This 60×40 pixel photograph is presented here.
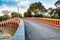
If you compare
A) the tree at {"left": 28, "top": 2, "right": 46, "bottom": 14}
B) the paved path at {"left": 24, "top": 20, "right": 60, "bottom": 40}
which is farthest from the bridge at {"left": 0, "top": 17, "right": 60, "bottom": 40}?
the tree at {"left": 28, "top": 2, "right": 46, "bottom": 14}

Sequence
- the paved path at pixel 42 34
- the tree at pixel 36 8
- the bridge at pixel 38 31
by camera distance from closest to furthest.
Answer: the bridge at pixel 38 31 < the paved path at pixel 42 34 < the tree at pixel 36 8

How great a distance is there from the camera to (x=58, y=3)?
250 feet

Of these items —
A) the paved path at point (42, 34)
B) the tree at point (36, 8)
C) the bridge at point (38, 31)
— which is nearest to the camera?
the bridge at point (38, 31)

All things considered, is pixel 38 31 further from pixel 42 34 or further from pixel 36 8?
pixel 36 8

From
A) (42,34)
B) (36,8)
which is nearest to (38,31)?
(42,34)

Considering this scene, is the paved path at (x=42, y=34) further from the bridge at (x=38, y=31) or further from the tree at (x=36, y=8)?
the tree at (x=36, y=8)

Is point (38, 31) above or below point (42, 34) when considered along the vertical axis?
below

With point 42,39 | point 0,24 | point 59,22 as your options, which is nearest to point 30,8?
point 0,24

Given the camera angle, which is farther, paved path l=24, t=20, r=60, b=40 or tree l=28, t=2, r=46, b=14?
tree l=28, t=2, r=46, b=14

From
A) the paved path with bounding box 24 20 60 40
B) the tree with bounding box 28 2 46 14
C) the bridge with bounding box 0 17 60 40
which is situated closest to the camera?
the bridge with bounding box 0 17 60 40

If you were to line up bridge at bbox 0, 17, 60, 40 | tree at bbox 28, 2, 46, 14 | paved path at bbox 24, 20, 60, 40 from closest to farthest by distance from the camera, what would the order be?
bridge at bbox 0, 17, 60, 40
paved path at bbox 24, 20, 60, 40
tree at bbox 28, 2, 46, 14

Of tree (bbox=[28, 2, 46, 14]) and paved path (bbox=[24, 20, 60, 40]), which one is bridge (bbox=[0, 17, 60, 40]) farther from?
tree (bbox=[28, 2, 46, 14])

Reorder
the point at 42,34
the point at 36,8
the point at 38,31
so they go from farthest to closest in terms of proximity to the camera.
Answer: the point at 36,8
the point at 38,31
the point at 42,34

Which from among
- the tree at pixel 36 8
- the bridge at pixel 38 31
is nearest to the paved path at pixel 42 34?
the bridge at pixel 38 31
